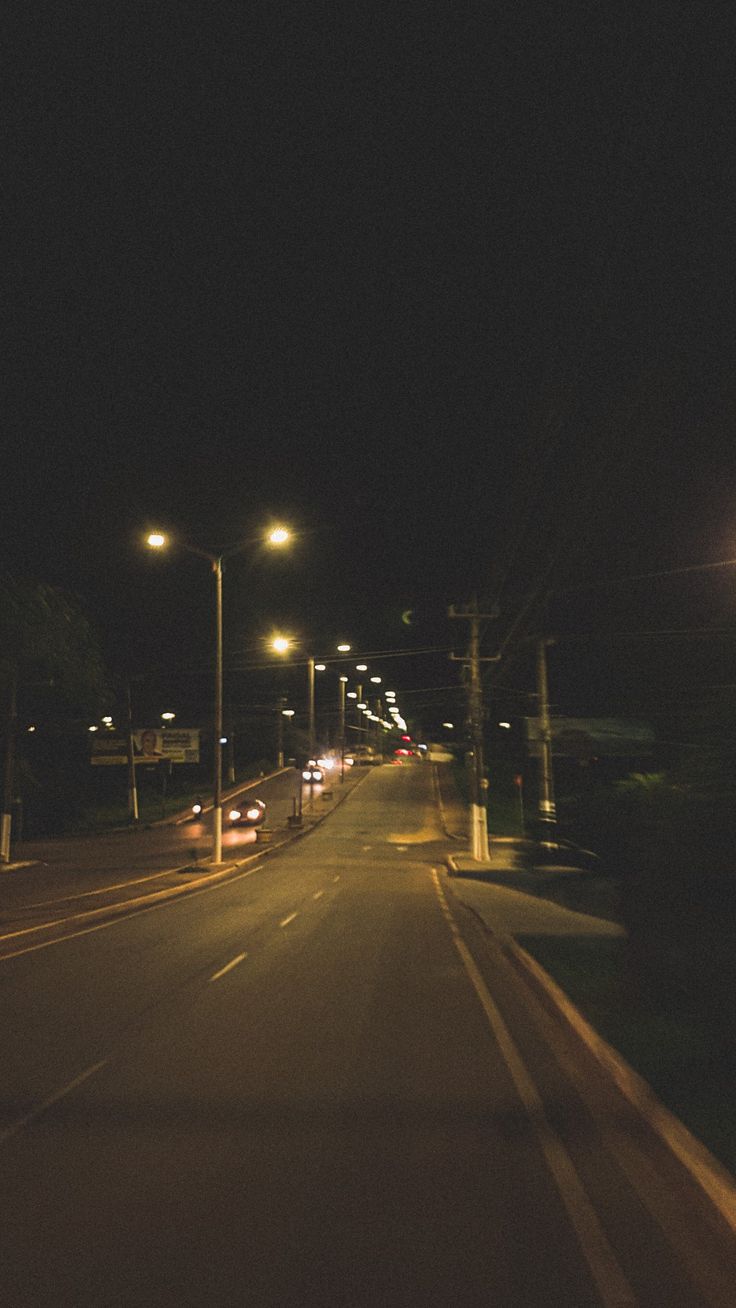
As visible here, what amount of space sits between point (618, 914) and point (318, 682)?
115123 millimetres

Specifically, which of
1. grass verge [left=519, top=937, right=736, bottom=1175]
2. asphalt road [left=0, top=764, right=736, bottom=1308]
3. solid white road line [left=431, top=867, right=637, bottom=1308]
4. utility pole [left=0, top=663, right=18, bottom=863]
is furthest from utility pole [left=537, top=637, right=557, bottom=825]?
solid white road line [left=431, top=867, right=637, bottom=1308]

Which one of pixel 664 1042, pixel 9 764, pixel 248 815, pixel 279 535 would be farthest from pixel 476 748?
pixel 664 1042

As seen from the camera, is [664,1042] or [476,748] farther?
[476,748]

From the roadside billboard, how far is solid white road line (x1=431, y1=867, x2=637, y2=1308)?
2377 inches

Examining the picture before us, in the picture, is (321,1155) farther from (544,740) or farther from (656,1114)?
(544,740)

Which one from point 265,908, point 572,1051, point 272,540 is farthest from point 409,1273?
point 272,540

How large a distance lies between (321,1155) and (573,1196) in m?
1.46

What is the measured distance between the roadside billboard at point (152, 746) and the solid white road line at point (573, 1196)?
198 feet

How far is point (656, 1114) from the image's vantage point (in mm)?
6527

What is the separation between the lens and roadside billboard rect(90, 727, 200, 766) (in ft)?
223

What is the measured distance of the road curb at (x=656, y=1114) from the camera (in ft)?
16.8

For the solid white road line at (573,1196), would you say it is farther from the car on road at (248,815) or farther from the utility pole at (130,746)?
the utility pole at (130,746)

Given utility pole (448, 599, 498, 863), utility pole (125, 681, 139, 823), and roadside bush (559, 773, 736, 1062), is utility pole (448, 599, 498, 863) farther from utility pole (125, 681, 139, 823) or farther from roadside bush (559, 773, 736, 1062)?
roadside bush (559, 773, 736, 1062)

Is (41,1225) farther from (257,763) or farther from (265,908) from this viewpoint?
(257,763)
